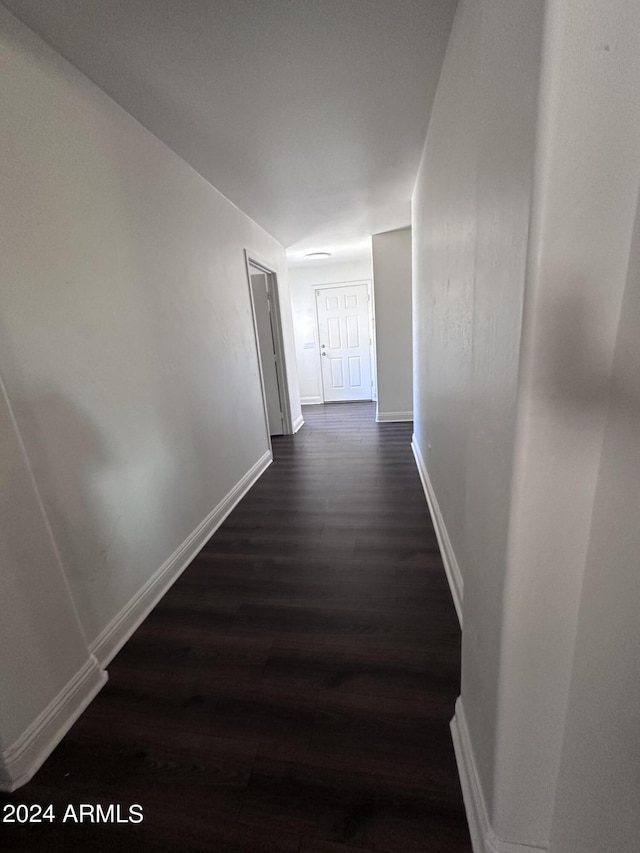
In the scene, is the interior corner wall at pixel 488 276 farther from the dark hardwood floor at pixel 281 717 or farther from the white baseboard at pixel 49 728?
the white baseboard at pixel 49 728

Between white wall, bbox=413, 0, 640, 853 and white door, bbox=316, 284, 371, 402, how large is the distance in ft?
18.0

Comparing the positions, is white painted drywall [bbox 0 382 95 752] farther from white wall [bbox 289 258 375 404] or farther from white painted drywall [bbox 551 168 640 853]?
white wall [bbox 289 258 375 404]

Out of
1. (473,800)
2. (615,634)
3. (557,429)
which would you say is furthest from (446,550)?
(557,429)

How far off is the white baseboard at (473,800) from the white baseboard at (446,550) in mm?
372

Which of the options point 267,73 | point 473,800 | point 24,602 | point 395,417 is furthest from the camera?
point 395,417

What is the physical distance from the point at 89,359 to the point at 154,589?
1168 mm

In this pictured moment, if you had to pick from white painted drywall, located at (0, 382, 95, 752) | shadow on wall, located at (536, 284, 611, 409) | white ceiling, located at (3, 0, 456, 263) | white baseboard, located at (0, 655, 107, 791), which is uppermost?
white ceiling, located at (3, 0, 456, 263)

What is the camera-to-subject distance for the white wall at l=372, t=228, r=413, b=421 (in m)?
4.15

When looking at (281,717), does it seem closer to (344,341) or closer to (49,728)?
(49,728)

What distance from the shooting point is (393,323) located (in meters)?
4.35

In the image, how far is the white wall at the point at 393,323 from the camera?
163 inches

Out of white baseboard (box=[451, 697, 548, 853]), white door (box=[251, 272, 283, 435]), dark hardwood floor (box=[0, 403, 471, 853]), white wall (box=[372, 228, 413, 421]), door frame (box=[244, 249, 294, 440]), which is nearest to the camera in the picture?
white baseboard (box=[451, 697, 548, 853])

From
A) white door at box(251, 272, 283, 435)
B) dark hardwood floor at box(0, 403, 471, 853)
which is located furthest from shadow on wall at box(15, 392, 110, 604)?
white door at box(251, 272, 283, 435)

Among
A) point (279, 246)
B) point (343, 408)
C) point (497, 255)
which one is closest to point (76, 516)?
point (497, 255)
